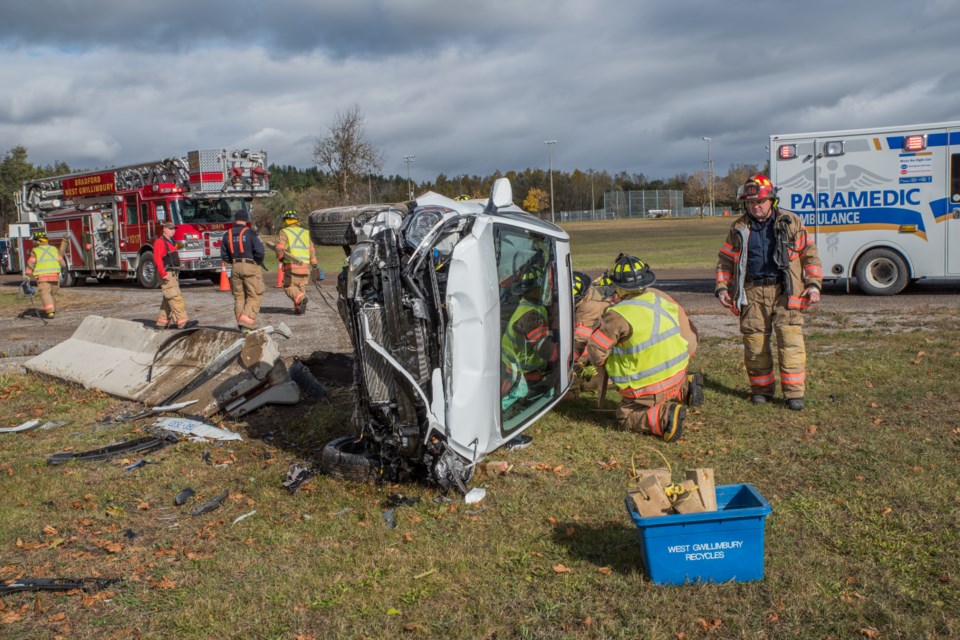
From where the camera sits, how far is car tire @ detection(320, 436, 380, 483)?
562 cm

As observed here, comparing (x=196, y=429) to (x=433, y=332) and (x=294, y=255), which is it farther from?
(x=294, y=255)

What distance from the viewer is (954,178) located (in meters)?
13.8

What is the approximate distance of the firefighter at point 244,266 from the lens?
12133 mm

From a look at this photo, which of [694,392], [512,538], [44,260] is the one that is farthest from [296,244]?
[512,538]

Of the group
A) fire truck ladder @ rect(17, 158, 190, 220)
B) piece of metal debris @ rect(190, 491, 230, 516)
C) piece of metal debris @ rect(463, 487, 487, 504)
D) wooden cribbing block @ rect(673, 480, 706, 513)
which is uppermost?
fire truck ladder @ rect(17, 158, 190, 220)

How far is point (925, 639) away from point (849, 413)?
12.6 feet

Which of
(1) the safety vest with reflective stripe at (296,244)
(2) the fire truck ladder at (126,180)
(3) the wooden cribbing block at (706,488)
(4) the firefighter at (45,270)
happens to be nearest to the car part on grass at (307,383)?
(3) the wooden cribbing block at (706,488)

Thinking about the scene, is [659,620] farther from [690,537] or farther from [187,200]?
[187,200]

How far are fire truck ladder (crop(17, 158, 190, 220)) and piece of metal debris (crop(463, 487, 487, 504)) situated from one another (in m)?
17.7

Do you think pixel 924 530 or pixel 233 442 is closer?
pixel 924 530

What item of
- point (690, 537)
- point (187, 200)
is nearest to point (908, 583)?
point (690, 537)

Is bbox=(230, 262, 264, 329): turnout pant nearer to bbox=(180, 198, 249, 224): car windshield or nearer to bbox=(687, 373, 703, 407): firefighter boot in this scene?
bbox=(687, 373, 703, 407): firefighter boot

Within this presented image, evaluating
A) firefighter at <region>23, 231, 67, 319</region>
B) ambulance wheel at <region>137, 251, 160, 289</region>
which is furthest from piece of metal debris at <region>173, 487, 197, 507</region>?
ambulance wheel at <region>137, 251, 160, 289</region>

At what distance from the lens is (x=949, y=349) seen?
9.42 metres
